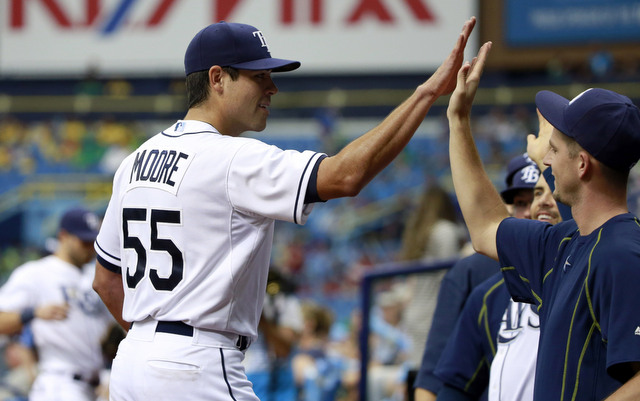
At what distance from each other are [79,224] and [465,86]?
365cm

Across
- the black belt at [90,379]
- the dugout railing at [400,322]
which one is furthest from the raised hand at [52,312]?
the dugout railing at [400,322]

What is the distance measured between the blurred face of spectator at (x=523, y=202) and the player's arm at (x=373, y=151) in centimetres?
114

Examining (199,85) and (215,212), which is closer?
(215,212)

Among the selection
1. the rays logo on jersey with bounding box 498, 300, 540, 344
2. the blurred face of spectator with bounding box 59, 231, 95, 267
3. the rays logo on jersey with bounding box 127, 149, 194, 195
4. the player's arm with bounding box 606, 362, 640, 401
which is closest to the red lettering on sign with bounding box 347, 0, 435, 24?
the blurred face of spectator with bounding box 59, 231, 95, 267

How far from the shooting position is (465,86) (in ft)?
7.55

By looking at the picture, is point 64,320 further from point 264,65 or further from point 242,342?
point 264,65

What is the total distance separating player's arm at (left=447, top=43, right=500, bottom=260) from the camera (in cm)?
229

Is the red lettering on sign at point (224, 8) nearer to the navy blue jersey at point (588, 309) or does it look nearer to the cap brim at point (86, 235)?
the cap brim at point (86, 235)

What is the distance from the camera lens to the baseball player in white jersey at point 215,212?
2279 mm

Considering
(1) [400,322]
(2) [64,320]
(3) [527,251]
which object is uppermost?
(3) [527,251]

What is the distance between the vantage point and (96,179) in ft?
58.1

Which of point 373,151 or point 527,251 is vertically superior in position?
point 373,151

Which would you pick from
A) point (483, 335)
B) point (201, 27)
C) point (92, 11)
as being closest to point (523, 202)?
point (483, 335)

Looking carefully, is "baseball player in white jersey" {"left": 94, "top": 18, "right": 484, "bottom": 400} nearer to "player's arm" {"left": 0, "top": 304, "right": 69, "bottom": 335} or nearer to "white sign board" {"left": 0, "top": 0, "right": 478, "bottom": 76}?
"player's arm" {"left": 0, "top": 304, "right": 69, "bottom": 335}
